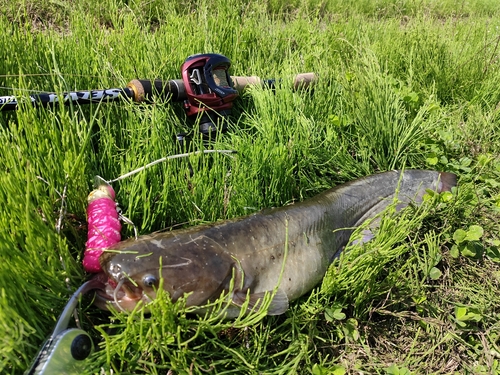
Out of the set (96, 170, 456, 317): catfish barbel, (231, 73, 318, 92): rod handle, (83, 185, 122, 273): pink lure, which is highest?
(231, 73, 318, 92): rod handle

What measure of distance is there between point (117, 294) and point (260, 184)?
42.1 inches

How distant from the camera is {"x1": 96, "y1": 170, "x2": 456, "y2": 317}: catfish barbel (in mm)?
1559

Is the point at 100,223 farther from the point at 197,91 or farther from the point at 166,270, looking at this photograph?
the point at 197,91

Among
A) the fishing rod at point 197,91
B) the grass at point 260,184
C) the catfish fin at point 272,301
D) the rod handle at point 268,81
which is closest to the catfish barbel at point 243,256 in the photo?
the catfish fin at point 272,301

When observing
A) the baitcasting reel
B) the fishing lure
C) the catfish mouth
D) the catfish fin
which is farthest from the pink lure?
the baitcasting reel

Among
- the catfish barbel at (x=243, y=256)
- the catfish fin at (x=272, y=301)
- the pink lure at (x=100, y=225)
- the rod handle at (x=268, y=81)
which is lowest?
the catfish fin at (x=272, y=301)

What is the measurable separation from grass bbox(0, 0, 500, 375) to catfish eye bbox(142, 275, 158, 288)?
0.13m

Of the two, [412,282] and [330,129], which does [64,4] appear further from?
[412,282]

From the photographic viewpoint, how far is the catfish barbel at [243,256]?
1.56 meters

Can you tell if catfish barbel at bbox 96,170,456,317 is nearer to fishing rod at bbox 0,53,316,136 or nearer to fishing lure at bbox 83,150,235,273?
fishing lure at bbox 83,150,235,273

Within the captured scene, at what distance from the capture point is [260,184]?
93.4 inches

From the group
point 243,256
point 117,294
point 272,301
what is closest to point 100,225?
point 117,294

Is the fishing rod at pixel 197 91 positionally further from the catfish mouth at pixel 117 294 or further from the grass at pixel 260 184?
the catfish mouth at pixel 117 294

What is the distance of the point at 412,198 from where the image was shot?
2.69 m
